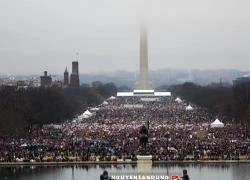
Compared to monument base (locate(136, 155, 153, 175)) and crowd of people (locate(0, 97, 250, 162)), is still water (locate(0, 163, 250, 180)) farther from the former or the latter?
monument base (locate(136, 155, 153, 175))

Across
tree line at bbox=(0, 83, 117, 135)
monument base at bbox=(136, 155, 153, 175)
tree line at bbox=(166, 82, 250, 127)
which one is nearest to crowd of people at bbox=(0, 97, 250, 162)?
tree line at bbox=(0, 83, 117, 135)

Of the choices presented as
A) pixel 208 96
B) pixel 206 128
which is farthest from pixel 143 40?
pixel 206 128

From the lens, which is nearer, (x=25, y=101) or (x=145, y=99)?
(x=25, y=101)

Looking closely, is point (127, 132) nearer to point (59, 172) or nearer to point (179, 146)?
point (179, 146)

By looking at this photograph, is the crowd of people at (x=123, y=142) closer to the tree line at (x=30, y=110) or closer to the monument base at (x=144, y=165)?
the tree line at (x=30, y=110)

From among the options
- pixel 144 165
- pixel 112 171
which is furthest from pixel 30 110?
pixel 144 165

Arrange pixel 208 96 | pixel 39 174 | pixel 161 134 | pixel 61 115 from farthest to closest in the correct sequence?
1. pixel 208 96
2. pixel 61 115
3. pixel 161 134
4. pixel 39 174
